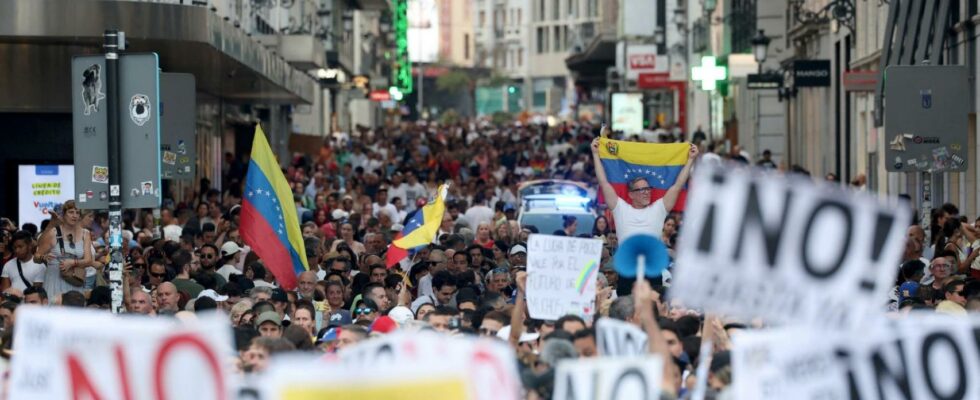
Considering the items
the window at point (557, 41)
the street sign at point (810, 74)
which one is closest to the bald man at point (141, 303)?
the street sign at point (810, 74)

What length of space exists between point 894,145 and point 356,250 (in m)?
5.35

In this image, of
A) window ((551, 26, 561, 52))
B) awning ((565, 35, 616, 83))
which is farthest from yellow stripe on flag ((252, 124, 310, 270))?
window ((551, 26, 561, 52))

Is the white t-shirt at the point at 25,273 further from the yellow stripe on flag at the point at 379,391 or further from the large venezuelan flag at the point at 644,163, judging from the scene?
the yellow stripe on flag at the point at 379,391

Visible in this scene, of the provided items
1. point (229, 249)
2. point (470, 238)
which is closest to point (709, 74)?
point (470, 238)

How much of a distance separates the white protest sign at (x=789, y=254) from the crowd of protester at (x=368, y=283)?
101 cm

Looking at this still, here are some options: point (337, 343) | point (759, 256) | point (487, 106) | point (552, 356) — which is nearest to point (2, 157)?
point (337, 343)

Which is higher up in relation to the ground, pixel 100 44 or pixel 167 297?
pixel 100 44

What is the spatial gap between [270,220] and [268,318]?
→ 16.2 feet

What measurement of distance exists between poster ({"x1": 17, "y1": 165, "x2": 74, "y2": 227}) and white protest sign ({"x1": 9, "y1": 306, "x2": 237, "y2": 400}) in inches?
707

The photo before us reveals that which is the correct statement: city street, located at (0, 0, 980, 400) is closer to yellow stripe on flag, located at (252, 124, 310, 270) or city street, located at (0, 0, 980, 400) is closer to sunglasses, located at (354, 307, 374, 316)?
yellow stripe on flag, located at (252, 124, 310, 270)

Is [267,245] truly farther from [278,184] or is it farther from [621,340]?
[621,340]

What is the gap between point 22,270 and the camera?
54.8 feet

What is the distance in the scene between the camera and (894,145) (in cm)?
1980

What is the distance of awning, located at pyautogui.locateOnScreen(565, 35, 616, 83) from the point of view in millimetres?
98062
